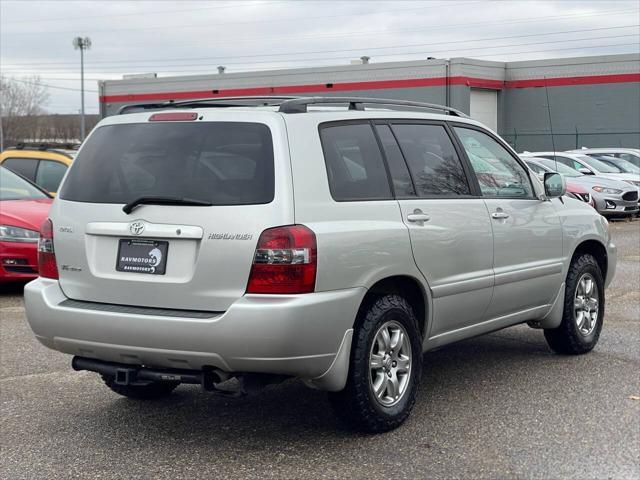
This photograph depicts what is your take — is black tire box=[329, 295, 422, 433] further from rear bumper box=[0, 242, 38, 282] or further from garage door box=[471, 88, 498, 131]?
garage door box=[471, 88, 498, 131]

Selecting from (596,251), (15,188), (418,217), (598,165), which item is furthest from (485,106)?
(418,217)

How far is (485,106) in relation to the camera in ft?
149

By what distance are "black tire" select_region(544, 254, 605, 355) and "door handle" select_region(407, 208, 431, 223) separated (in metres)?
1.92

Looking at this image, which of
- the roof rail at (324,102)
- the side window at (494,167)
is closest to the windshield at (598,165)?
the side window at (494,167)

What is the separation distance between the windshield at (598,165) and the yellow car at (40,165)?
45.7 feet

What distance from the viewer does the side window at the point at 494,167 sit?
20.2ft

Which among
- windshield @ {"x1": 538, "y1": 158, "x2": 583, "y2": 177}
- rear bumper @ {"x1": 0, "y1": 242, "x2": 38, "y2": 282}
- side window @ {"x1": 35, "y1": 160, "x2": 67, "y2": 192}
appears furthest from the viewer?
windshield @ {"x1": 538, "y1": 158, "x2": 583, "y2": 177}

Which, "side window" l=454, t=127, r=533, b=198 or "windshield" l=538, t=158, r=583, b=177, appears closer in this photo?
"side window" l=454, t=127, r=533, b=198

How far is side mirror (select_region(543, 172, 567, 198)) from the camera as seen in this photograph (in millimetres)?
6663

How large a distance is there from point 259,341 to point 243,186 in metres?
0.78

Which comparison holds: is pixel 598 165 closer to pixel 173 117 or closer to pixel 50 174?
pixel 50 174

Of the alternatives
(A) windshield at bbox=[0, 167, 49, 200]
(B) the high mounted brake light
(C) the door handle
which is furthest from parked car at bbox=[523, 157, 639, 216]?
(B) the high mounted brake light

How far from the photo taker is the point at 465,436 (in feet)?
16.7

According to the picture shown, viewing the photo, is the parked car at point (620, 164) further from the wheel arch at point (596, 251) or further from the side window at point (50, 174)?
the wheel arch at point (596, 251)
